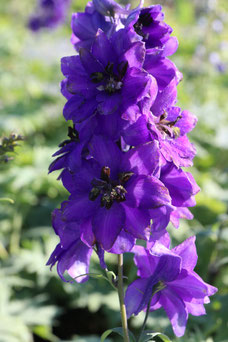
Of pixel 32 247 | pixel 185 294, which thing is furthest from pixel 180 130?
pixel 32 247

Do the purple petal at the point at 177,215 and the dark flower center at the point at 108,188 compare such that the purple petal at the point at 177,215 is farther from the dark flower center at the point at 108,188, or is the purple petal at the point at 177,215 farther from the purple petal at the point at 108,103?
the purple petal at the point at 108,103

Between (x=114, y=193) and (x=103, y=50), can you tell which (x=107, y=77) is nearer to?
(x=103, y=50)

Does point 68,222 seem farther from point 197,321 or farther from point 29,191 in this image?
point 29,191

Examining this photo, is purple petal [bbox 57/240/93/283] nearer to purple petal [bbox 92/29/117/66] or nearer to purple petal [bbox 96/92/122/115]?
purple petal [bbox 96/92/122/115]

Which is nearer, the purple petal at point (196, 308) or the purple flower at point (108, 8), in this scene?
the purple flower at point (108, 8)

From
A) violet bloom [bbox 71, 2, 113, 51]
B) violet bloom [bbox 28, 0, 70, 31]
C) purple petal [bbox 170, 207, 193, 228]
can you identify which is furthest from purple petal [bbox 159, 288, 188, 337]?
violet bloom [bbox 28, 0, 70, 31]

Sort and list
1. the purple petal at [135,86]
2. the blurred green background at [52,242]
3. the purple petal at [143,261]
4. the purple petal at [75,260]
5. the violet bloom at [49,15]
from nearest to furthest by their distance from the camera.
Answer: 1. the purple petal at [135,86]
2. the purple petal at [75,260]
3. the purple petal at [143,261]
4. the blurred green background at [52,242]
5. the violet bloom at [49,15]

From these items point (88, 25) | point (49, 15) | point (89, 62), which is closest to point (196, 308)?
point (89, 62)

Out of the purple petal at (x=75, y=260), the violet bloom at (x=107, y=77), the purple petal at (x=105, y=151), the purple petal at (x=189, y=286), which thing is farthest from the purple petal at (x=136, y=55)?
the purple petal at (x=189, y=286)
